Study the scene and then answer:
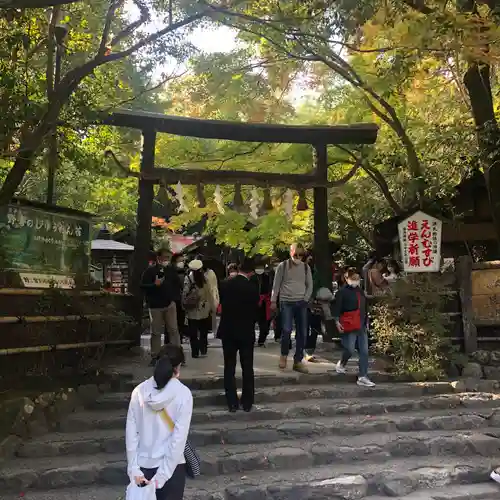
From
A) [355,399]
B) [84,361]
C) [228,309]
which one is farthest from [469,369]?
[84,361]

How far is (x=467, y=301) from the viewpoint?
30.6 ft

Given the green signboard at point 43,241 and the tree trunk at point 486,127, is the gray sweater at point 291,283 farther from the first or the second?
the tree trunk at point 486,127

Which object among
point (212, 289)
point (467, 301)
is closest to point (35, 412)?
point (212, 289)

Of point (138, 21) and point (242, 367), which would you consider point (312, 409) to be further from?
point (138, 21)

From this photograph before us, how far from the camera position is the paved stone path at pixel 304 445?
5.32 metres

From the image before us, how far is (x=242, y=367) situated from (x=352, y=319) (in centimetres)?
231

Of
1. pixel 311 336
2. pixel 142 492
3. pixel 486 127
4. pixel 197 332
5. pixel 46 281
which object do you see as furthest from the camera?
pixel 311 336

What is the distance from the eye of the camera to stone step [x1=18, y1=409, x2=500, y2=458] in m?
5.92

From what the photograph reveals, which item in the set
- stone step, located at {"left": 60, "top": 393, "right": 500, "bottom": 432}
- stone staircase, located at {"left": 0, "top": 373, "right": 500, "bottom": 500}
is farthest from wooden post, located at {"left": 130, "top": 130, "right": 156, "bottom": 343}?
stone step, located at {"left": 60, "top": 393, "right": 500, "bottom": 432}

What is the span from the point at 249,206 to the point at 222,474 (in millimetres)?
8423

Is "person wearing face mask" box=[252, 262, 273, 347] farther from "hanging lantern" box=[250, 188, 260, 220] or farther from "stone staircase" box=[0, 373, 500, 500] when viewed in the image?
"stone staircase" box=[0, 373, 500, 500]

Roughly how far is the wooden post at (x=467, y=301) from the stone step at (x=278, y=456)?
8.57ft

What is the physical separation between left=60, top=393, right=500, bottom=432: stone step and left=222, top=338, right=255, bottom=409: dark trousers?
17cm

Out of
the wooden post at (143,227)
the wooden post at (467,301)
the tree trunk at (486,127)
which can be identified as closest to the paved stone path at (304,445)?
the wooden post at (467,301)
